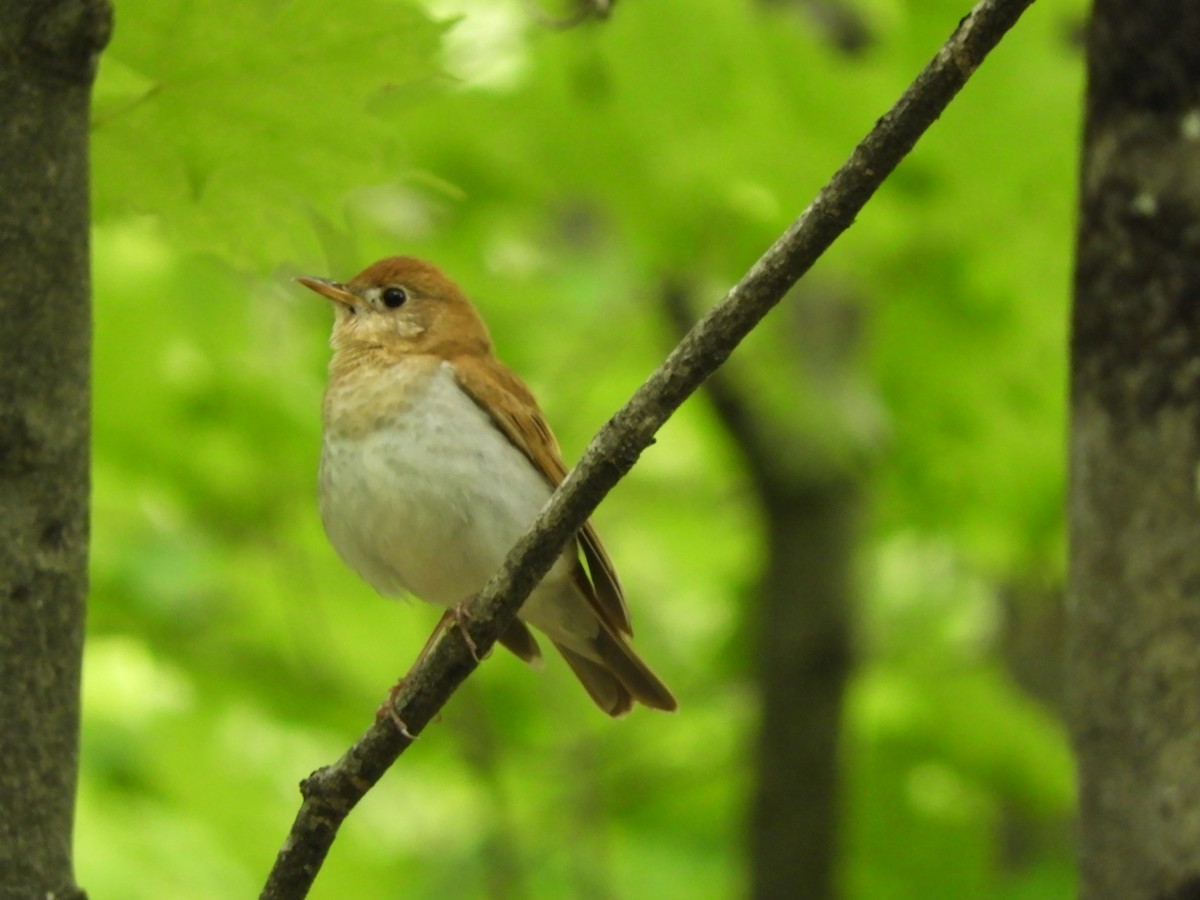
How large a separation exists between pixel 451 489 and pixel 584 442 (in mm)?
2922

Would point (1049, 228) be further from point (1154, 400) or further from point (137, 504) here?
point (137, 504)

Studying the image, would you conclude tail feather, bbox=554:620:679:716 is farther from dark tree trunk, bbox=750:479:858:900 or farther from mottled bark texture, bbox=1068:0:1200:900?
dark tree trunk, bbox=750:479:858:900

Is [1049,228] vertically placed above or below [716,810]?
above

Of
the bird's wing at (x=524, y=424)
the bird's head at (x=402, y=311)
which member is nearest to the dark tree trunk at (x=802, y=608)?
the bird's head at (x=402, y=311)

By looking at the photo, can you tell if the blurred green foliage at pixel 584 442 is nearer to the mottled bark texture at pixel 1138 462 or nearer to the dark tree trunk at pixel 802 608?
the dark tree trunk at pixel 802 608

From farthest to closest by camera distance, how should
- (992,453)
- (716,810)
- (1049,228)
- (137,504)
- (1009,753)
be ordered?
(716,810)
(137,504)
(1009,753)
(992,453)
(1049,228)

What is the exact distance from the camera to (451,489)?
11.2ft

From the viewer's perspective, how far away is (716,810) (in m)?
7.20

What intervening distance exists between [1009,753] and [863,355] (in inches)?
64.5

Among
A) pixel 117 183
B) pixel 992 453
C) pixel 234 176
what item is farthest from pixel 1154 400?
pixel 992 453

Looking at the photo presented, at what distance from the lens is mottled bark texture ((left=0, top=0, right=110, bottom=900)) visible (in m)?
2.30

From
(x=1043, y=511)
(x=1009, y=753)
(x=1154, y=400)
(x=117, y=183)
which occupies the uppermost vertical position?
(x=117, y=183)

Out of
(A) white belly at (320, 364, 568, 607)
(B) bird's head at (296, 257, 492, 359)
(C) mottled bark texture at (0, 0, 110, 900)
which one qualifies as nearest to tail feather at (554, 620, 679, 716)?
(A) white belly at (320, 364, 568, 607)

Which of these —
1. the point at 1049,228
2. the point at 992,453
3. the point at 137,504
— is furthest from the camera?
the point at 137,504
